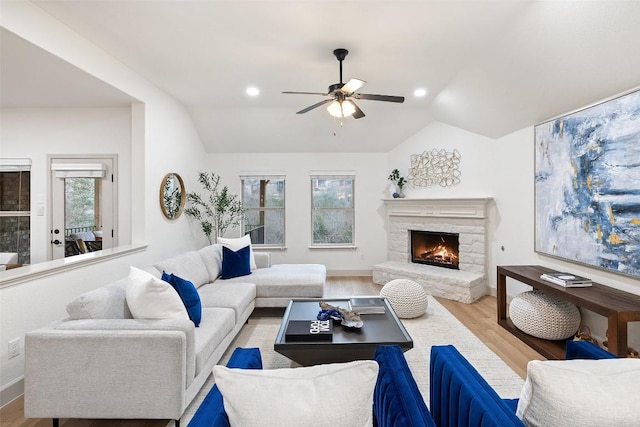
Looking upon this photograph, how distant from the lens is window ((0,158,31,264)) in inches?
165

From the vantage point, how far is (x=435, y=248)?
5.80 meters

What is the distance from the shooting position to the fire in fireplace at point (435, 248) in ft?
18.1

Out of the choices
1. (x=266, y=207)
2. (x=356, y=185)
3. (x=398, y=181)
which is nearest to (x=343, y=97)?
(x=398, y=181)

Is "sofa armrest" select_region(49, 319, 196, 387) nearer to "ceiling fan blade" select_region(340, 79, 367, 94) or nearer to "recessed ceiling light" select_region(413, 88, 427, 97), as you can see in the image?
"ceiling fan blade" select_region(340, 79, 367, 94)

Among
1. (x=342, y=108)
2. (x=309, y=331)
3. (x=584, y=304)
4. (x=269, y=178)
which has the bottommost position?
(x=309, y=331)

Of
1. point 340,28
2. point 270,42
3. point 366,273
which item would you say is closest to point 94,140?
point 270,42

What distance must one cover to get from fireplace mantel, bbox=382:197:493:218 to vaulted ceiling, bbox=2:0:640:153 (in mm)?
1035

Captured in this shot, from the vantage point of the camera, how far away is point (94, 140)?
423 centimetres

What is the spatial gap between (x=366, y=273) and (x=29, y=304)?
499 cm

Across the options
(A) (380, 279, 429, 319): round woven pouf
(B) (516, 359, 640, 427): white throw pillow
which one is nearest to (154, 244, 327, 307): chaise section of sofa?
(A) (380, 279, 429, 319): round woven pouf

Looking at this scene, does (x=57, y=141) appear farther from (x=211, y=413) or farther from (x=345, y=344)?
(x=211, y=413)

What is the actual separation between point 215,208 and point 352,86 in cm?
398

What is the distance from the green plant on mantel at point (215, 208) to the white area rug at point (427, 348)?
252 centimetres

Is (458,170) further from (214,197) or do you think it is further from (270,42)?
(214,197)
